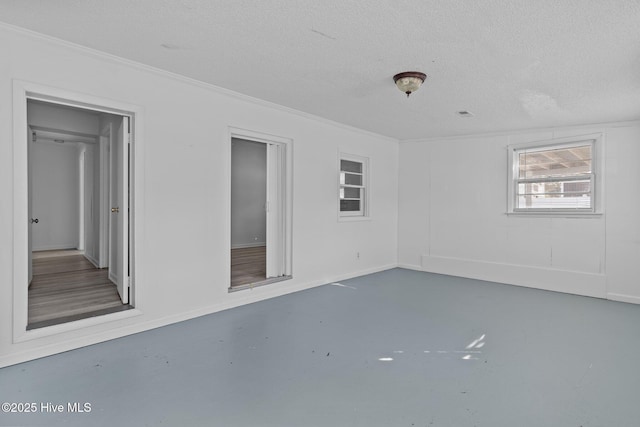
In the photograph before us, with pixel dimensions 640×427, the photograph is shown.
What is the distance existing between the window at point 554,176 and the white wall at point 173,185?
10.3 ft

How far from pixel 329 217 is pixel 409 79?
262 cm

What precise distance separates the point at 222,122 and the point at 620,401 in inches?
164

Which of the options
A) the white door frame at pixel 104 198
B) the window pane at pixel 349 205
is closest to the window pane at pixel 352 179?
the window pane at pixel 349 205

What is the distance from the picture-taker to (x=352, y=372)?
259 centimetres

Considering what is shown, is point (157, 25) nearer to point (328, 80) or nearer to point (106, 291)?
point (328, 80)

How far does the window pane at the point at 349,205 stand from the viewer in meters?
5.94

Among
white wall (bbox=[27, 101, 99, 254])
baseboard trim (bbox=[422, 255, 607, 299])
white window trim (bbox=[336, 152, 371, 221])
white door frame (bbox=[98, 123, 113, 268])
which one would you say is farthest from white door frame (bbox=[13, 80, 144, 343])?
baseboard trim (bbox=[422, 255, 607, 299])

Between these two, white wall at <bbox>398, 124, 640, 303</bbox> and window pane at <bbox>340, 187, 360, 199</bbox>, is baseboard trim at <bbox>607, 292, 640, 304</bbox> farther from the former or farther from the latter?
window pane at <bbox>340, 187, 360, 199</bbox>

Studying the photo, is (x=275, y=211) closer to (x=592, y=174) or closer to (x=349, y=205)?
(x=349, y=205)

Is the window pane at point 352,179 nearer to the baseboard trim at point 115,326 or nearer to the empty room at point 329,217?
the empty room at point 329,217

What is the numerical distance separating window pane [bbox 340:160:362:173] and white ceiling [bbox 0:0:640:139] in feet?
5.59

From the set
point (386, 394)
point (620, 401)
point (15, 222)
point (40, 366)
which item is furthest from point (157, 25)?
point (620, 401)

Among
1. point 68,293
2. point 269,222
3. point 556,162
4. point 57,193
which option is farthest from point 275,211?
point 57,193

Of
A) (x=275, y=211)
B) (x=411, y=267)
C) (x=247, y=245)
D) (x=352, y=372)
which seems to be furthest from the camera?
(x=247, y=245)
